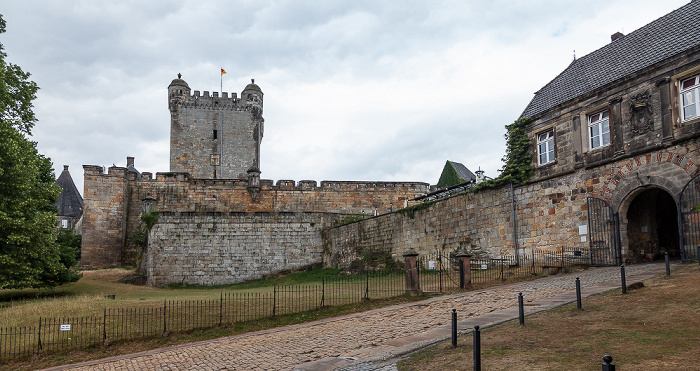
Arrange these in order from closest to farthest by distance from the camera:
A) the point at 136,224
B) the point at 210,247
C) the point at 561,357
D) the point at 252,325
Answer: the point at 561,357, the point at 252,325, the point at 210,247, the point at 136,224

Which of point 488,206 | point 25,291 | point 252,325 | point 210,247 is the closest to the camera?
point 252,325

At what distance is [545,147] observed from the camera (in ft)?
64.4

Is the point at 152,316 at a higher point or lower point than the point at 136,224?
lower

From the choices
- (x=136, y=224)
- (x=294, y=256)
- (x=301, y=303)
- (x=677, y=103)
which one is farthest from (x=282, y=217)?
(x=677, y=103)

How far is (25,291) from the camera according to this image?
74.0ft

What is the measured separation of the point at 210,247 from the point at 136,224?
10.0 meters

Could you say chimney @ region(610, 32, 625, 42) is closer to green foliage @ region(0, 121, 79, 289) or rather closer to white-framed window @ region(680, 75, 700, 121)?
white-framed window @ region(680, 75, 700, 121)

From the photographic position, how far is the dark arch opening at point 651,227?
1692cm

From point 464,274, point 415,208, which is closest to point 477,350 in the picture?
point 464,274

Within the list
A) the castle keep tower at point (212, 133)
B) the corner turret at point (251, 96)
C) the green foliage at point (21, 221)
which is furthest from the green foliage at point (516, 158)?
the corner turret at point (251, 96)

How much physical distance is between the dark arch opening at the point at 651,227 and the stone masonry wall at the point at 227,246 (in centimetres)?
1741

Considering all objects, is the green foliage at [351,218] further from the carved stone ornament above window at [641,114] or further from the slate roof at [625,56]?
the carved stone ornament above window at [641,114]

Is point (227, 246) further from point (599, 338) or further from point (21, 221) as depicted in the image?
point (599, 338)

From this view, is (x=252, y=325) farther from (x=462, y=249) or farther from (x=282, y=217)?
(x=282, y=217)
